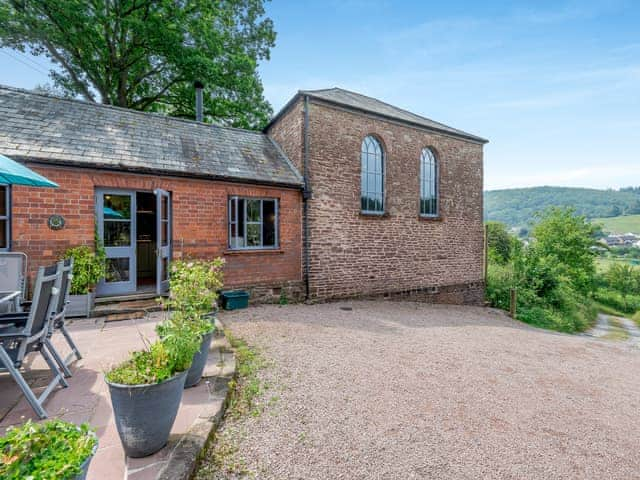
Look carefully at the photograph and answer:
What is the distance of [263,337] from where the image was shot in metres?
5.20

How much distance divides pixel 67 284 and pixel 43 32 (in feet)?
48.6

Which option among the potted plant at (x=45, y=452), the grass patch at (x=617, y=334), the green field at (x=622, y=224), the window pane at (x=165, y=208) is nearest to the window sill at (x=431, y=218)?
the window pane at (x=165, y=208)

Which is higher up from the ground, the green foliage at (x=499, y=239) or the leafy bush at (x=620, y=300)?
the green foliage at (x=499, y=239)

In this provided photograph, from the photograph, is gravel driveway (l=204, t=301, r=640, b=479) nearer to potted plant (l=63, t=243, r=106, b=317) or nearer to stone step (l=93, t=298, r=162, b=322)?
stone step (l=93, t=298, r=162, b=322)

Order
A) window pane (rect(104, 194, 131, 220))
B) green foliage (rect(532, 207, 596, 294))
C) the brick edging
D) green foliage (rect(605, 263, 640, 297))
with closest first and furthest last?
the brick edging → window pane (rect(104, 194, 131, 220)) → green foliage (rect(532, 207, 596, 294)) → green foliage (rect(605, 263, 640, 297))

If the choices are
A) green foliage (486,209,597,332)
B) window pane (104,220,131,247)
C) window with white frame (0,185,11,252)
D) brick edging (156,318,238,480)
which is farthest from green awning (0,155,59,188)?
green foliage (486,209,597,332)

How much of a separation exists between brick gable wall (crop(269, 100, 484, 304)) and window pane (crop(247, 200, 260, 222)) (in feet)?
5.02

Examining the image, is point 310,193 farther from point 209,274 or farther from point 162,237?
point 209,274

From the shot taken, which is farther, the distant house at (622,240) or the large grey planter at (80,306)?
the distant house at (622,240)

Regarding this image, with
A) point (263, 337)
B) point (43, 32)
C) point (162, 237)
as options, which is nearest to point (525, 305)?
point (263, 337)

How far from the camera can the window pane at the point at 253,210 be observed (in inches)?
319

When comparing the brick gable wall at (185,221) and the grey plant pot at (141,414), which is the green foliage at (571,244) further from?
the grey plant pot at (141,414)

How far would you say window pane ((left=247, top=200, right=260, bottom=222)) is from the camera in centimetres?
811

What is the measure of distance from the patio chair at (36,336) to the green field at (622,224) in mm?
101646
